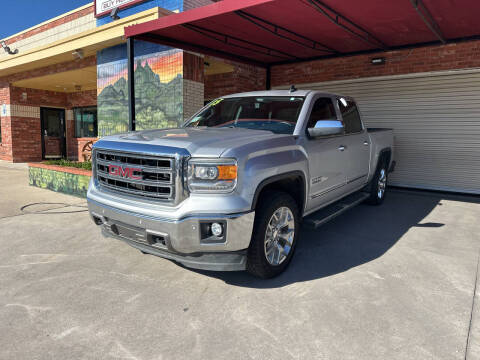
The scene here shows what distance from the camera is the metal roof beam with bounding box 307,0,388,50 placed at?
581 cm

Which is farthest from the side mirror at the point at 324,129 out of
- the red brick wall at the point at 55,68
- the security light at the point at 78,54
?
the red brick wall at the point at 55,68

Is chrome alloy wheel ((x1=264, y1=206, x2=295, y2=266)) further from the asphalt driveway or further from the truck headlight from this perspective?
the truck headlight

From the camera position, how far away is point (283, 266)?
148 inches

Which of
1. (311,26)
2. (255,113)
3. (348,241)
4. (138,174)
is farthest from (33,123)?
(348,241)

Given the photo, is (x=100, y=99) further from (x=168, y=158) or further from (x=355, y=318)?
(x=355, y=318)

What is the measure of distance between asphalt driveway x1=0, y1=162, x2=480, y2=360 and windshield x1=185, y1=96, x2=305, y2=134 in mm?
1649

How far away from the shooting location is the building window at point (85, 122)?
58.9 feet

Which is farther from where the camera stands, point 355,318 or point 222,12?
point 222,12

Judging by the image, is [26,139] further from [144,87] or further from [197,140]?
[197,140]

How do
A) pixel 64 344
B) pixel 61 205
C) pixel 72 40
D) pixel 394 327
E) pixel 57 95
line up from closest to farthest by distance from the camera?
pixel 64 344 < pixel 394 327 < pixel 61 205 < pixel 72 40 < pixel 57 95

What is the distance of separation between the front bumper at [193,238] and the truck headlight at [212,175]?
0.82 ft

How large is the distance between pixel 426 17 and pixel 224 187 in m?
5.54

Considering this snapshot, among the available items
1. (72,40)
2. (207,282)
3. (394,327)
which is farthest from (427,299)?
(72,40)

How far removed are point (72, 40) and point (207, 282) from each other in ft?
33.0
